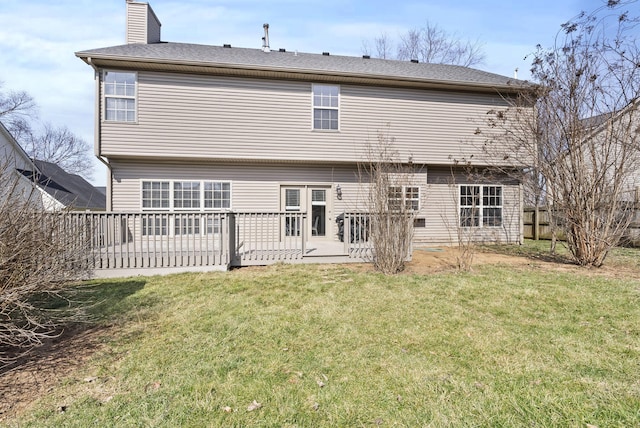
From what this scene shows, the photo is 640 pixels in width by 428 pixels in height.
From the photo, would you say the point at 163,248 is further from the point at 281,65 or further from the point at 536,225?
the point at 536,225

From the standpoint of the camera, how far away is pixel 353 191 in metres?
11.0

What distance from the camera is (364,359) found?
2949 millimetres

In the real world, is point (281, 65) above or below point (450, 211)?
above

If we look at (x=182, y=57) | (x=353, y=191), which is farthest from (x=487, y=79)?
(x=182, y=57)

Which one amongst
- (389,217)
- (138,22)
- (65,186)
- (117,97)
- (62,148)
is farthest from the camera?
(62,148)

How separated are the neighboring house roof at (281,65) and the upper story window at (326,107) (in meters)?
0.35

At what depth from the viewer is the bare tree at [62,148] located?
113 ft

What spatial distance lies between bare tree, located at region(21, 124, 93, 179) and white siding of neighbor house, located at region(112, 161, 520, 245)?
34.4m

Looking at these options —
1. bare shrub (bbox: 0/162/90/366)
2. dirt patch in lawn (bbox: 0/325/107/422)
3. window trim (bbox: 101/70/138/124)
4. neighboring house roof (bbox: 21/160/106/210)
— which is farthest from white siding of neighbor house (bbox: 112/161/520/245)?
neighboring house roof (bbox: 21/160/106/210)

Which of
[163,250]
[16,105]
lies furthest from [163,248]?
[16,105]

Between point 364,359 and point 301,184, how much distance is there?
821 centimetres

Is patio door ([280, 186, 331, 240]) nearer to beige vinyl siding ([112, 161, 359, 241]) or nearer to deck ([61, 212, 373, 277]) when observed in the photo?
beige vinyl siding ([112, 161, 359, 241])

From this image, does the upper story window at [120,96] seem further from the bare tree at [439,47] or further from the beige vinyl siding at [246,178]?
the bare tree at [439,47]

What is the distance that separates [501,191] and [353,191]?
19.8 feet
